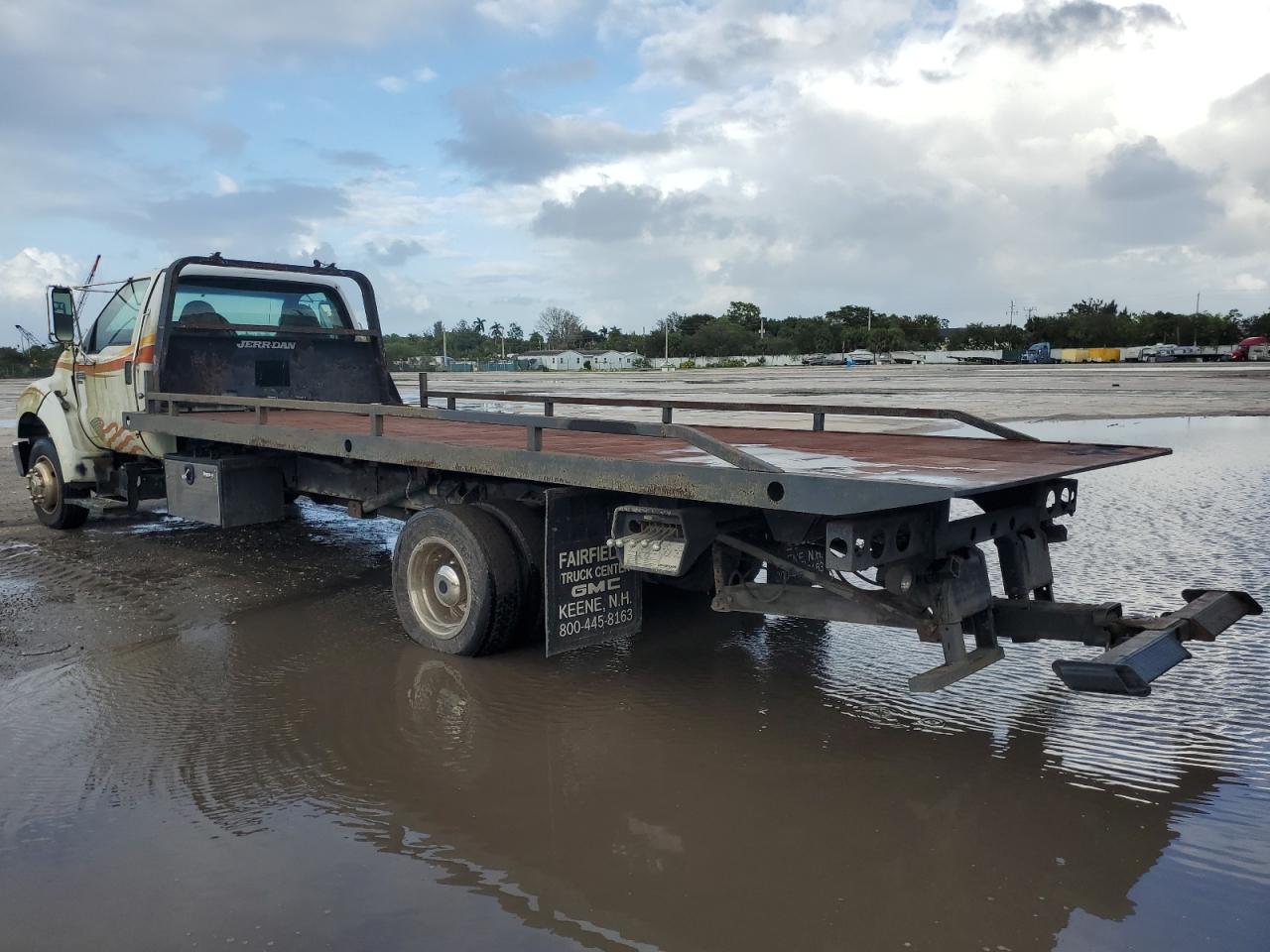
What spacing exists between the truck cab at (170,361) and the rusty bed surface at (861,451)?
1.27m

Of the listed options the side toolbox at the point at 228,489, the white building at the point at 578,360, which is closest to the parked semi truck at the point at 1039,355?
the white building at the point at 578,360

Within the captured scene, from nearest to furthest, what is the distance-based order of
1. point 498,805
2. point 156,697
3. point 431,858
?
1. point 431,858
2. point 498,805
3. point 156,697

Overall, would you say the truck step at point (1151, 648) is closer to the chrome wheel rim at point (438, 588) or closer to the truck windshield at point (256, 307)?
the chrome wheel rim at point (438, 588)

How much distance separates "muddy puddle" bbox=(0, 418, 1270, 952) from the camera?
9.66 feet

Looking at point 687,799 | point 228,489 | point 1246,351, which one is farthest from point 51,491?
point 1246,351

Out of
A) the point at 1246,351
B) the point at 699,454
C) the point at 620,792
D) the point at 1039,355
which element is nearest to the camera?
the point at 620,792

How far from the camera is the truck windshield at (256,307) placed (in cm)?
820

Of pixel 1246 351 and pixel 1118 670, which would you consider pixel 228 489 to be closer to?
pixel 1118 670

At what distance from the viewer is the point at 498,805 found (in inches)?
145

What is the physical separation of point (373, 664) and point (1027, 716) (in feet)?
10.2

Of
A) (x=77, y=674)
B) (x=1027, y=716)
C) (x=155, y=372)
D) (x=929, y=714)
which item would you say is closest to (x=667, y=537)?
(x=929, y=714)

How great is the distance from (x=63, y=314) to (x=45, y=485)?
153 cm

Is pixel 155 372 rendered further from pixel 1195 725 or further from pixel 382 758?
pixel 1195 725

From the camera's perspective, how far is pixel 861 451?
5.27 metres
